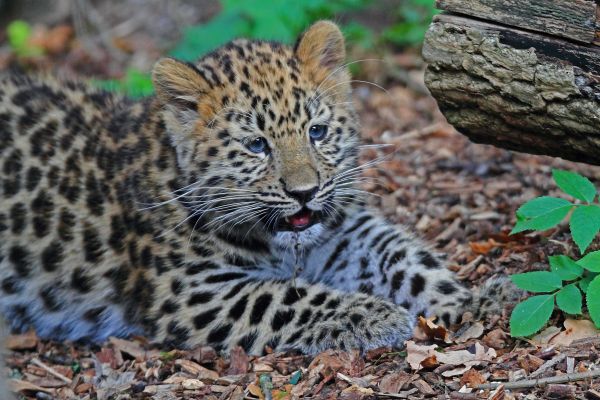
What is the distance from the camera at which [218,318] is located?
263 inches

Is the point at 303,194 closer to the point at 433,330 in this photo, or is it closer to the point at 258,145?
the point at 258,145

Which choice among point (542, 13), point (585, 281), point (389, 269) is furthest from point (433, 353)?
point (542, 13)

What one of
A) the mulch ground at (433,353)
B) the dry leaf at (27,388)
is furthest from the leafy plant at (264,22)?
the dry leaf at (27,388)

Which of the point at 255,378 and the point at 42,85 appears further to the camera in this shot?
the point at 42,85

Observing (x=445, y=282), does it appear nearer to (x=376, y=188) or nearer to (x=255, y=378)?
(x=255, y=378)

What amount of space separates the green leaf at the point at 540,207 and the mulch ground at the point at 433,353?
0.69 m

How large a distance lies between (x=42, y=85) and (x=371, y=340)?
385 cm

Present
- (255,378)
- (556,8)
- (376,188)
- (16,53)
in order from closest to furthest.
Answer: (556,8), (255,378), (376,188), (16,53)

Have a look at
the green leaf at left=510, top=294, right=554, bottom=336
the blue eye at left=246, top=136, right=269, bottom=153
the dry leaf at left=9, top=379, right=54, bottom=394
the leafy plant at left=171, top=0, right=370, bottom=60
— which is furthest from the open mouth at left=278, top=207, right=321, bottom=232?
the leafy plant at left=171, top=0, right=370, bottom=60

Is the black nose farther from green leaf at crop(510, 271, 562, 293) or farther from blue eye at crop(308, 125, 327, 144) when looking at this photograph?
green leaf at crop(510, 271, 562, 293)

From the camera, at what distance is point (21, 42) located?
1397cm

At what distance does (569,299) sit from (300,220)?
1.98 metres

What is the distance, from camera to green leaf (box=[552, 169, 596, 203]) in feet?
19.3

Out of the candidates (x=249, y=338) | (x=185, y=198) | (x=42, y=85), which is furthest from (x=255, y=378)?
(x=42, y=85)
